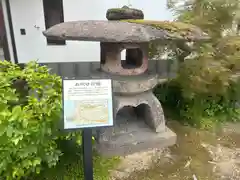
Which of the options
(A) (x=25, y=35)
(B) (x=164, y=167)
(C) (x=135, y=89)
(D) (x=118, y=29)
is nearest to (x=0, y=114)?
(D) (x=118, y=29)

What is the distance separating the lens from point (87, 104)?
59.2 inches

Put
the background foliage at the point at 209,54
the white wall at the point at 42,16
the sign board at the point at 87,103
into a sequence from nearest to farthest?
the sign board at the point at 87,103
the background foliage at the point at 209,54
the white wall at the point at 42,16

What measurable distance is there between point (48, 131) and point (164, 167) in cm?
139

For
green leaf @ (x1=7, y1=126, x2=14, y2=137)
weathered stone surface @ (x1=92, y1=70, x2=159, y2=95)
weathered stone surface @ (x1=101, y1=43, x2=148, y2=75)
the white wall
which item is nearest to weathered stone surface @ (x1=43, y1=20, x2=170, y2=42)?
weathered stone surface @ (x1=101, y1=43, x2=148, y2=75)

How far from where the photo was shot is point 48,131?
5.45 ft

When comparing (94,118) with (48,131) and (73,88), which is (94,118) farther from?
(48,131)

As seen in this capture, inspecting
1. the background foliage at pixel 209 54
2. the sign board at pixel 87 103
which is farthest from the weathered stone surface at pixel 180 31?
the sign board at pixel 87 103

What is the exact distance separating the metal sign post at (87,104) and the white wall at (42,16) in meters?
4.42

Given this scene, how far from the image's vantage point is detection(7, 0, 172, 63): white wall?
5.35 meters

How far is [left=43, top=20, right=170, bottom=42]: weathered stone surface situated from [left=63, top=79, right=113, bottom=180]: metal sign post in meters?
0.65

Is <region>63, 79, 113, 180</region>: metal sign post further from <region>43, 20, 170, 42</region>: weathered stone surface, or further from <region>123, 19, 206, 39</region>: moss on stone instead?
<region>123, 19, 206, 39</region>: moss on stone

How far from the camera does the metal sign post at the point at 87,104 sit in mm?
1475

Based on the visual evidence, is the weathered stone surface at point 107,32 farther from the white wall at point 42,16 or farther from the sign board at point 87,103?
the white wall at point 42,16

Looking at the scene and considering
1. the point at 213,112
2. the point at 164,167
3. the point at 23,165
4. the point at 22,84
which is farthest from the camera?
the point at 213,112
